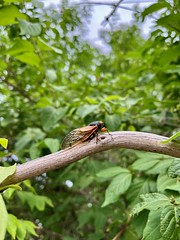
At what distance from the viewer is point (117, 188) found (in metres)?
0.89

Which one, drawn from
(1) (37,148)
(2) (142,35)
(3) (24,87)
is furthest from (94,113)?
(2) (142,35)

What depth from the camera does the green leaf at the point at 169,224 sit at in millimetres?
539

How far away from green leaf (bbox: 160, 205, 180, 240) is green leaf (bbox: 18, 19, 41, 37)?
1.66ft

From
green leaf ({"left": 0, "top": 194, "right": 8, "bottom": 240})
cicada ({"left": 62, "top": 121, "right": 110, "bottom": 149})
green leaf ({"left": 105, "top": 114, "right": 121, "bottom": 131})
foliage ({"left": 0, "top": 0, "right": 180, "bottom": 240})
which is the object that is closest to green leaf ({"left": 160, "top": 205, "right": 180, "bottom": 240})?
foliage ({"left": 0, "top": 0, "right": 180, "bottom": 240})

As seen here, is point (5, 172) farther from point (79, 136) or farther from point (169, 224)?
point (169, 224)

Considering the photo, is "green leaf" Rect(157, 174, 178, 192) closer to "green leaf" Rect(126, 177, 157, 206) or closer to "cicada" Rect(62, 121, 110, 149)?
"green leaf" Rect(126, 177, 157, 206)

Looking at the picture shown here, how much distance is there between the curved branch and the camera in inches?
19.1

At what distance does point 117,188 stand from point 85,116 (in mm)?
308

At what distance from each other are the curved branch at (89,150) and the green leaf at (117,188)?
1.20ft

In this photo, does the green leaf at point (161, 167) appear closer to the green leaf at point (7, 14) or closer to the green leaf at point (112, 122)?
the green leaf at point (112, 122)

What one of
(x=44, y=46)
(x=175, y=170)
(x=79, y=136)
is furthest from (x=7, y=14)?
(x=175, y=170)

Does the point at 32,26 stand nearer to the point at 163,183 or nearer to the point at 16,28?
the point at 16,28

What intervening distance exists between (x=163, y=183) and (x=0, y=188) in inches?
16.5

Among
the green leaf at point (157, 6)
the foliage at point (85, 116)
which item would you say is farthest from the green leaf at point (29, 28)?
the green leaf at point (157, 6)
